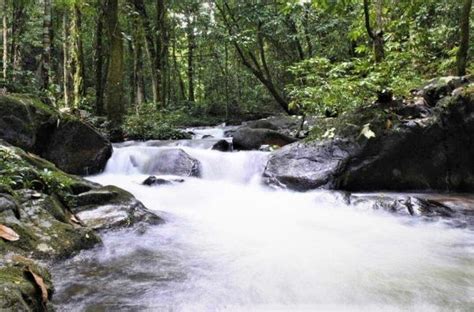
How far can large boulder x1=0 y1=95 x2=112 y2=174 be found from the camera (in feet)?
25.3

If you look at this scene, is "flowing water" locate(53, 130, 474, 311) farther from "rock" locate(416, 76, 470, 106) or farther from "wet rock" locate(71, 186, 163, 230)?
"rock" locate(416, 76, 470, 106)

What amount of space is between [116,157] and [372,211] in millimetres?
5660

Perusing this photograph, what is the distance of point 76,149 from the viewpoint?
8.79 meters

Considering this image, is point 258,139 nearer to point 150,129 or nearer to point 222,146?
point 222,146

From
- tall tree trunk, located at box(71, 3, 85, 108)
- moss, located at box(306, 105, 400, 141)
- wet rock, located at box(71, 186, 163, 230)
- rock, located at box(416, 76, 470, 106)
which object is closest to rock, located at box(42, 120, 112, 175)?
wet rock, located at box(71, 186, 163, 230)

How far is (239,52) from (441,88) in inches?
346

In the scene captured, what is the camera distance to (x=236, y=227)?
5.94m

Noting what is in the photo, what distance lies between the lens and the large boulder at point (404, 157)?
7.89 m

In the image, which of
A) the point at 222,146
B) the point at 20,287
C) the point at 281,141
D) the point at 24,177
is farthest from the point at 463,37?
the point at 20,287

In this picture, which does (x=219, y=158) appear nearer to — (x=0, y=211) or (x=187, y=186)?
(x=187, y=186)

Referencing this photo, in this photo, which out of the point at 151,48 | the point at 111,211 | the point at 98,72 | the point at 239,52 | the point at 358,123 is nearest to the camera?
the point at 111,211

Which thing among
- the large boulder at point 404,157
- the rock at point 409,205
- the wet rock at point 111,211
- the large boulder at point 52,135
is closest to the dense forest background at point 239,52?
the large boulder at point 404,157

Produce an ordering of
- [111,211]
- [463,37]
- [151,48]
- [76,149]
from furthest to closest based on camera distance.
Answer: [151,48] → [76,149] → [463,37] → [111,211]

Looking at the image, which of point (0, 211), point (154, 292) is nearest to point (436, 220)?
point (154, 292)
